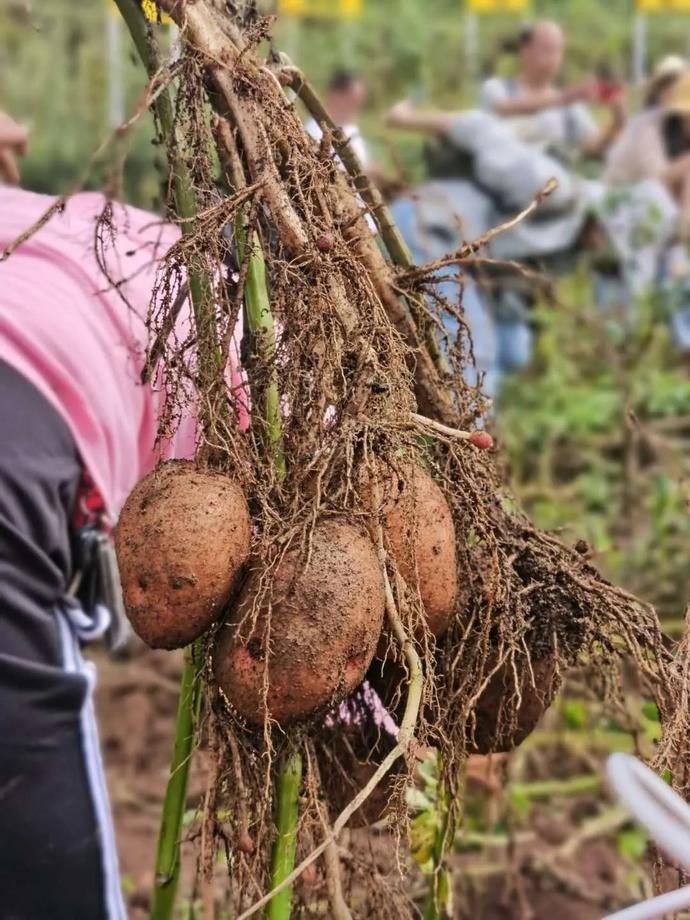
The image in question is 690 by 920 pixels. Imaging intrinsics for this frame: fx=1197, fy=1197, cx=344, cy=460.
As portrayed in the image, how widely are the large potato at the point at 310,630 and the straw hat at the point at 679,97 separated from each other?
4959 mm

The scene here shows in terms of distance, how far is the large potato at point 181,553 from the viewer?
0.96 m

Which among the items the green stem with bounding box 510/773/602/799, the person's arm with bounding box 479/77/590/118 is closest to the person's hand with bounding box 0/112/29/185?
the green stem with bounding box 510/773/602/799

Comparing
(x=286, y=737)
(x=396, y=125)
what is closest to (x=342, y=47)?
(x=396, y=125)

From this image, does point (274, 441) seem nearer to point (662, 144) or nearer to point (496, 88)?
point (496, 88)

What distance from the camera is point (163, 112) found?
108 centimetres

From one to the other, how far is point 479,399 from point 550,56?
428 centimetres

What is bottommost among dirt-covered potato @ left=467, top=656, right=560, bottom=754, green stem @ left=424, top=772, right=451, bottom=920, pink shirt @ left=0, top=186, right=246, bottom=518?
green stem @ left=424, top=772, right=451, bottom=920

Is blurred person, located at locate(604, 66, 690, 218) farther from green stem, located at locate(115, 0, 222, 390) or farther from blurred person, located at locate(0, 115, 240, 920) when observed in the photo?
green stem, located at locate(115, 0, 222, 390)

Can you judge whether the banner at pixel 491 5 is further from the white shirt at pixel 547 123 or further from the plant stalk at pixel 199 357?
the plant stalk at pixel 199 357

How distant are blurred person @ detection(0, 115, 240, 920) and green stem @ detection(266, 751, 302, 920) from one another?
0.37 metres

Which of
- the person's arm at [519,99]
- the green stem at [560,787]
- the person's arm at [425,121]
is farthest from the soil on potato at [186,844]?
the person's arm at [519,99]

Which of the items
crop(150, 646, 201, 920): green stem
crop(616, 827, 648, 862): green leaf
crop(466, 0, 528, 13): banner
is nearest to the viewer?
crop(150, 646, 201, 920): green stem

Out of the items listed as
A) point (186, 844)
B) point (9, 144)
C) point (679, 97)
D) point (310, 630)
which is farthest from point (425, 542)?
point (679, 97)

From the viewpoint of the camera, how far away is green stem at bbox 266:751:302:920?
1.03 metres
